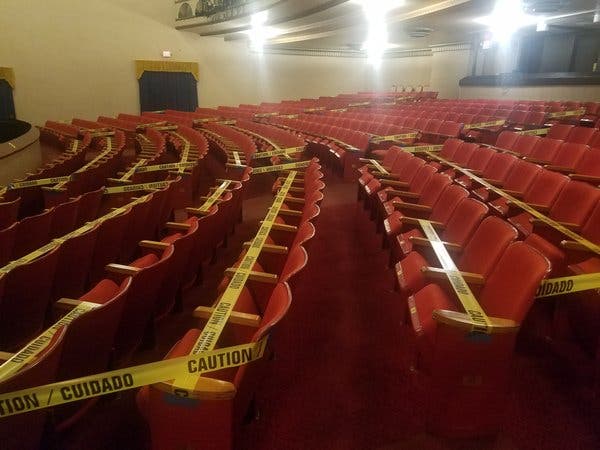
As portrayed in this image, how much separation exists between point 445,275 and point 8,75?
158 inches

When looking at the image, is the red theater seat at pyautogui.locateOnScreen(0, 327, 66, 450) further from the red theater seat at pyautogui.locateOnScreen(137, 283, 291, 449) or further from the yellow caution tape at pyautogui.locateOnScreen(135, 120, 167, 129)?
the yellow caution tape at pyautogui.locateOnScreen(135, 120, 167, 129)

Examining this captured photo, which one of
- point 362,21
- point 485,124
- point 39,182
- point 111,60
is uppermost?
point 362,21

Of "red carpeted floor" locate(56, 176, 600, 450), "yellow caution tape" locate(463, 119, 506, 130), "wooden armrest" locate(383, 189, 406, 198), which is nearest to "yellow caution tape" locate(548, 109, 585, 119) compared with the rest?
"yellow caution tape" locate(463, 119, 506, 130)

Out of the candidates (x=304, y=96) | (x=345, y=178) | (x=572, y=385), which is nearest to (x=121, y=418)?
(x=572, y=385)

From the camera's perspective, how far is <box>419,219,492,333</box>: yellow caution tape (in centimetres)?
52

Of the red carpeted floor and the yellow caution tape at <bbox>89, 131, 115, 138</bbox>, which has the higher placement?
the yellow caution tape at <bbox>89, 131, 115, 138</bbox>

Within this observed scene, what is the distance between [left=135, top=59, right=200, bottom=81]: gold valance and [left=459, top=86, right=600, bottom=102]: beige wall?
3005mm

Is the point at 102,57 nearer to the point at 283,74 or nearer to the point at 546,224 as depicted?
the point at 283,74

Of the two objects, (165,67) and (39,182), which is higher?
(165,67)

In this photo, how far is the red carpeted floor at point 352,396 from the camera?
57 centimetres

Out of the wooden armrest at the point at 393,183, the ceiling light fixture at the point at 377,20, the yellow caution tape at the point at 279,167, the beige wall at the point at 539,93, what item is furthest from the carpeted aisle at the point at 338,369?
the beige wall at the point at 539,93

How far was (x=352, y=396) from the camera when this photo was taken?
656mm

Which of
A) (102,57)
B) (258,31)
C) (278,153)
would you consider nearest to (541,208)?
(278,153)

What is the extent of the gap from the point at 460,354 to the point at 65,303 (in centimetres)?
51
